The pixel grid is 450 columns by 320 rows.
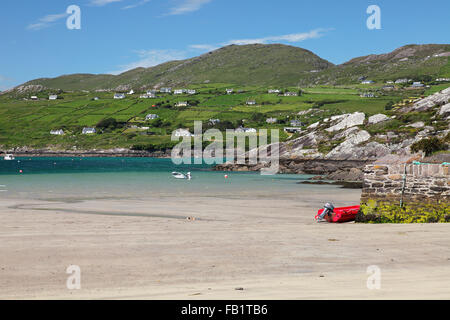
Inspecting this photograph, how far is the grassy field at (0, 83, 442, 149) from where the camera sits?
153m

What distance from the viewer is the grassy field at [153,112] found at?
501 feet

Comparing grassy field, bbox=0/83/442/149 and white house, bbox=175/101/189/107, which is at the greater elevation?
white house, bbox=175/101/189/107

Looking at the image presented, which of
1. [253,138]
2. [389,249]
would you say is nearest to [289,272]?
[389,249]

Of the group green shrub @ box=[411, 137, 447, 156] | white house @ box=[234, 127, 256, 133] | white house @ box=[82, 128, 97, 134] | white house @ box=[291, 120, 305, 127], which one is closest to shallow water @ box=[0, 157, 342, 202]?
green shrub @ box=[411, 137, 447, 156]

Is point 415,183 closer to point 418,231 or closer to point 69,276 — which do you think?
point 418,231

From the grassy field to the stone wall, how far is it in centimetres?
12335

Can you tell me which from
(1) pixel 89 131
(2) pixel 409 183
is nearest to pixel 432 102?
(2) pixel 409 183

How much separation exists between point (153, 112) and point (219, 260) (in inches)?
6521

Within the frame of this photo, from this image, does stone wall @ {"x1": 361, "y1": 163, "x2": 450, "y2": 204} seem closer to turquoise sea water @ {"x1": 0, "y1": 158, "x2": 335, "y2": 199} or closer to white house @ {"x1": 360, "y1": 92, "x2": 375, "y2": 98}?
turquoise sea water @ {"x1": 0, "y1": 158, "x2": 335, "y2": 199}

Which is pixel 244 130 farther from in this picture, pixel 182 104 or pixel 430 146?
pixel 430 146

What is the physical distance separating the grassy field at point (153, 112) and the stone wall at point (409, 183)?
405ft

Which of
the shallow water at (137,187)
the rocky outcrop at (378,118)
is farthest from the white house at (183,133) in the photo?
the shallow water at (137,187)

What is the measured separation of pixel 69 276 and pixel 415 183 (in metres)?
12.3

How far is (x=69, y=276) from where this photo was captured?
28.6 feet
